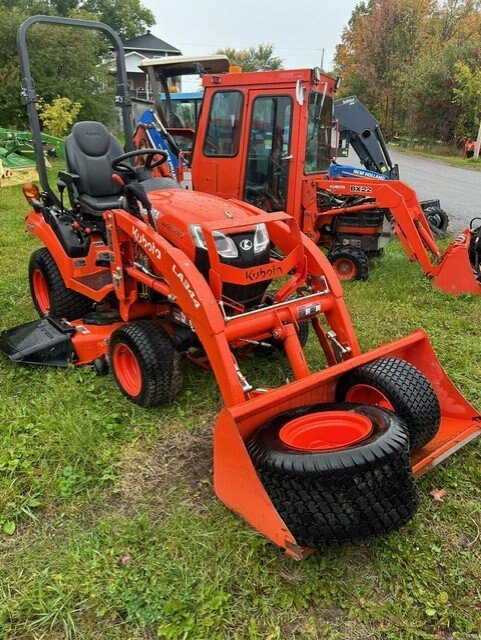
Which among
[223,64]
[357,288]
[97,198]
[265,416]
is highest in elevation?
[223,64]

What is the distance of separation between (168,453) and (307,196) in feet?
13.0

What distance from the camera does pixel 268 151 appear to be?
19.2 ft

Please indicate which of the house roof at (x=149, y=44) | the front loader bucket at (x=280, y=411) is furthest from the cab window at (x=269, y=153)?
the house roof at (x=149, y=44)

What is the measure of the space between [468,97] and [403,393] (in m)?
25.5

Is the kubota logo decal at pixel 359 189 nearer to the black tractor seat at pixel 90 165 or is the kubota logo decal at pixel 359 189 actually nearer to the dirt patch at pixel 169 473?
the black tractor seat at pixel 90 165

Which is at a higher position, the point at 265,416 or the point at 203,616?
the point at 265,416

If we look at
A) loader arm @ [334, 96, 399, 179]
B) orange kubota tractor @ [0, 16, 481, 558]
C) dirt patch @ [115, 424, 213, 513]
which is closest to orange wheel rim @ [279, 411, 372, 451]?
orange kubota tractor @ [0, 16, 481, 558]

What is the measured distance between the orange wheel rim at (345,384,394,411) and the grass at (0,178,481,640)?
1.39ft

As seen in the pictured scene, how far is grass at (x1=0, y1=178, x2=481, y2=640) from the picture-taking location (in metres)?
1.98

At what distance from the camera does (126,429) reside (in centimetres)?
311

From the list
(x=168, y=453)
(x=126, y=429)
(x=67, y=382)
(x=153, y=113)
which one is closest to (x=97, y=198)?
(x=67, y=382)

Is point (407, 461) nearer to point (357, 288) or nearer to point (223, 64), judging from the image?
point (357, 288)

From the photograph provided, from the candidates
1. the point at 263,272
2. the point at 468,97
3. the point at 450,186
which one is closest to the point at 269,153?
the point at 263,272

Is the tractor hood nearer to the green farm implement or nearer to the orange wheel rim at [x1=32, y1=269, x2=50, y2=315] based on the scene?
the orange wheel rim at [x1=32, y1=269, x2=50, y2=315]
